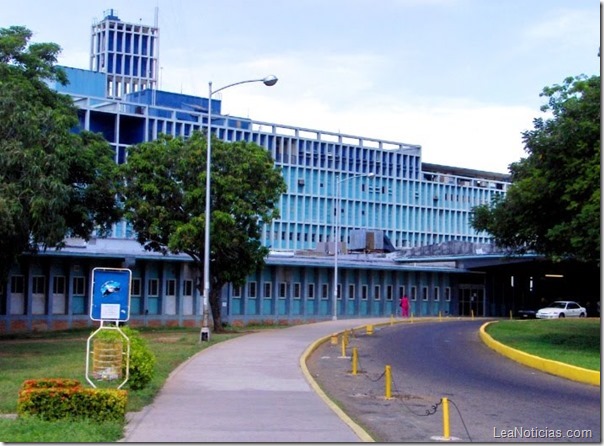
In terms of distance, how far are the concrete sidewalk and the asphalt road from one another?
177 centimetres

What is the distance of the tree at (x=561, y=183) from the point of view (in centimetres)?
2766

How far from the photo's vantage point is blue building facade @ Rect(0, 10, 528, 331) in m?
52.8

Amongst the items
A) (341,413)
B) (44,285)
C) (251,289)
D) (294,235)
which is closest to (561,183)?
(341,413)

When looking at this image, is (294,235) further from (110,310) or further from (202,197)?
(110,310)

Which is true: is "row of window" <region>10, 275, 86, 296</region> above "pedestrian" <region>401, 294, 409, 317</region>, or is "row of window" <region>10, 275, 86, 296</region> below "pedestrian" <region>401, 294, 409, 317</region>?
above

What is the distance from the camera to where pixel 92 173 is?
3784 centimetres

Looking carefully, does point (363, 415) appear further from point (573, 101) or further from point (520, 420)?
point (573, 101)

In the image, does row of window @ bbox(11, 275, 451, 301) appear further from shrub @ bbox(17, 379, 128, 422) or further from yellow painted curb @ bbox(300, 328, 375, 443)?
shrub @ bbox(17, 379, 128, 422)

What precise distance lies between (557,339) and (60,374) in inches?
824

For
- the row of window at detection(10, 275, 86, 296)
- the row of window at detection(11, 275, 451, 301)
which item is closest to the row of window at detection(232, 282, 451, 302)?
the row of window at detection(11, 275, 451, 301)

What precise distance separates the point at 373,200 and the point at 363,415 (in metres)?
100

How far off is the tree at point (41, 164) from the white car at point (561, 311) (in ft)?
110

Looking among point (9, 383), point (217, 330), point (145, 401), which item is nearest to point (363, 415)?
point (145, 401)

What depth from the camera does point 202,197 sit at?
39250mm
